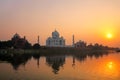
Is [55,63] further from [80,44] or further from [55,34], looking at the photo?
[80,44]

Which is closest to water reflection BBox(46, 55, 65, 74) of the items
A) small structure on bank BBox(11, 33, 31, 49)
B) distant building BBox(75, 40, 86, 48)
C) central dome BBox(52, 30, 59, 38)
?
small structure on bank BBox(11, 33, 31, 49)

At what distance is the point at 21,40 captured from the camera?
Result: 117 meters

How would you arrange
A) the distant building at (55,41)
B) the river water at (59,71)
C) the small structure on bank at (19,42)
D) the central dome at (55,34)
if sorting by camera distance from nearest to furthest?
the river water at (59,71) < the small structure on bank at (19,42) < the distant building at (55,41) < the central dome at (55,34)

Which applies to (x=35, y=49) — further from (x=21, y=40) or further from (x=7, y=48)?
(x=7, y=48)

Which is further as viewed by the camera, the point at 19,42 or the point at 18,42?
the point at 19,42

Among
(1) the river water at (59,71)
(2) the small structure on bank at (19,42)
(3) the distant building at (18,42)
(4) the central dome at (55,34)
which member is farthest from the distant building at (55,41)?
(1) the river water at (59,71)

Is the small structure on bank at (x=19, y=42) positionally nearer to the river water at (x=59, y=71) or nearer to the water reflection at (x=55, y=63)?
the water reflection at (x=55, y=63)

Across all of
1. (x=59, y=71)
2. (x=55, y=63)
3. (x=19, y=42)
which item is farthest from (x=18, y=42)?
(x=59, y=71)

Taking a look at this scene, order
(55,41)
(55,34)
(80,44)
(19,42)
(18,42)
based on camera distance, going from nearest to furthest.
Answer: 1. (18,42)
2. (19,42)
3. (55,41)
4. (55,34)
5. (80,44)

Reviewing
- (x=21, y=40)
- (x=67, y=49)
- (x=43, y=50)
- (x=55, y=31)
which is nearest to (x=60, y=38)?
(x=55, y=31)

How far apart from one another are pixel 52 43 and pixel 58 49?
18.8m

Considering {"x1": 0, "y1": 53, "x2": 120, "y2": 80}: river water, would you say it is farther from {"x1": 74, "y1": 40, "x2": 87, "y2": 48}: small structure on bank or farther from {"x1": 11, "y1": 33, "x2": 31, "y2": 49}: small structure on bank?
{"x1": 74, "y1": 40, "x2": 87, "y2": 48}: small structure on bank

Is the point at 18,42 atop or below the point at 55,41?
below

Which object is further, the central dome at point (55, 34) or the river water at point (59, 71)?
the central dome at point (55, 34)
